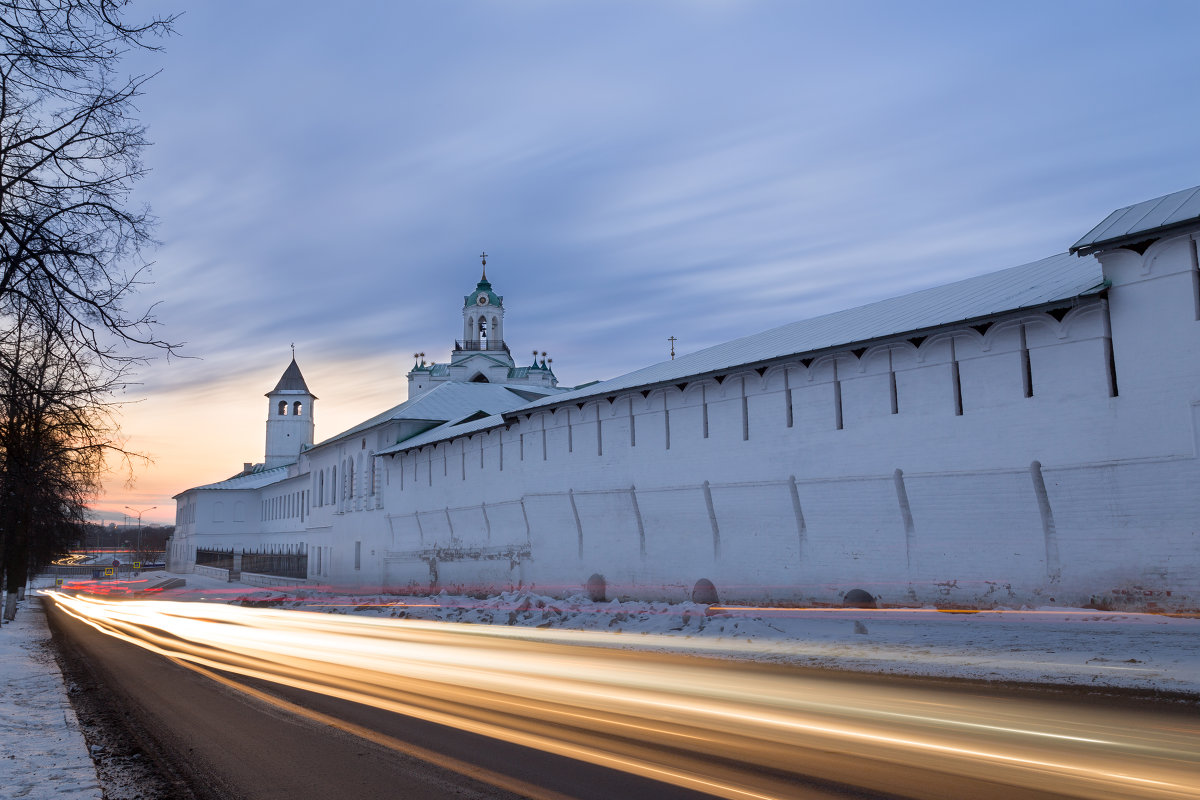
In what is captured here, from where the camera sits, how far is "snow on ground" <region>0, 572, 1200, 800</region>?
26.2 feet

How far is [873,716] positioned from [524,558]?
21.1 meters

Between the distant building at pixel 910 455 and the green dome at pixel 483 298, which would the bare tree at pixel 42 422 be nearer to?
the distant building at pixel 910 455

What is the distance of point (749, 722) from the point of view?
7.73m

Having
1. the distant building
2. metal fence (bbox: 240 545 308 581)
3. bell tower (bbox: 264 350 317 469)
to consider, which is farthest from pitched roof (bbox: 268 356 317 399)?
the distant building

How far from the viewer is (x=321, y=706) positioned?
369 inches

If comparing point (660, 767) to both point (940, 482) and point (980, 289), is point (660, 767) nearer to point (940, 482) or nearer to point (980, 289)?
point (940, 482)

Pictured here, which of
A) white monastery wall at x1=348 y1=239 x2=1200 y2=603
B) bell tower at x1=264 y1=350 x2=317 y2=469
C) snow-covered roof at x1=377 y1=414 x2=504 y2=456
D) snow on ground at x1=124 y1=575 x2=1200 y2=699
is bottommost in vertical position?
snow on ground at x1=124 y1=575 x2=1200 y2=699

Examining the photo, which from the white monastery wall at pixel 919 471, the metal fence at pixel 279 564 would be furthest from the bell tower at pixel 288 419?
the white monastery wall at pixel 919 471

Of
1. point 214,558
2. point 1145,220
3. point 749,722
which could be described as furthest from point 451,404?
point 214,558

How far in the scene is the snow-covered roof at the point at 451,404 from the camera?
43.9m

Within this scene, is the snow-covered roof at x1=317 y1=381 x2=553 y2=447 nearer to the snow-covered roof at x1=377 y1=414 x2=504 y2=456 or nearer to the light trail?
the snow-covered roof at x1=377 y1=414 x2=504 y2=456

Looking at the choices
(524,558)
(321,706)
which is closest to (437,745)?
(321,706)

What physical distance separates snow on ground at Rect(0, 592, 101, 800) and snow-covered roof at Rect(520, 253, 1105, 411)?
44.3ft

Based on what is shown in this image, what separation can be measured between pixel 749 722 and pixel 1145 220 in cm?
1033
